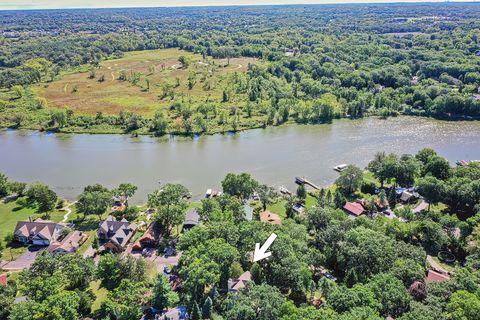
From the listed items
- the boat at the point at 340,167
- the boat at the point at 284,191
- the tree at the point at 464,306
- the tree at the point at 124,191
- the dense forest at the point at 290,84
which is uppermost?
the dense forest at the point at 290,84

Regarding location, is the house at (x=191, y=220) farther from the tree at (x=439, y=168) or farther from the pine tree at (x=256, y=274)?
the tree at (x=439, y=168)

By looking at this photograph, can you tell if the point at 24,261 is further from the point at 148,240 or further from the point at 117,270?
the point at 148,240

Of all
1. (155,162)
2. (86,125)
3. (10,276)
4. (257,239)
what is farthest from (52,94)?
(257,239)

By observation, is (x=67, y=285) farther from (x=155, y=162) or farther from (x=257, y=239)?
(x=155, y=162)

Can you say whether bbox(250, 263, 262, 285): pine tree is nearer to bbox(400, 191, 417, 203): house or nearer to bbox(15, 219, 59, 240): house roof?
bbox(15, 219, 59, 240): house roof

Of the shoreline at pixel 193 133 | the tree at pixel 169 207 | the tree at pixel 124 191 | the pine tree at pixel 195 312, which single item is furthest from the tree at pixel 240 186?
the shoreline at pixel 193 133

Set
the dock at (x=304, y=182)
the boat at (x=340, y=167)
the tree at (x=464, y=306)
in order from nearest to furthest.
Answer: the tree at (x=464, y=306), the dock at (x=304, y=182), the boat at (x=340, y=167)

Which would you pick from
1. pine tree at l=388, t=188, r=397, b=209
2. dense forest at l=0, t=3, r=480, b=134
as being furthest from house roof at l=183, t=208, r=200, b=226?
dense forest at l=0, t=3, r=480, b=134
